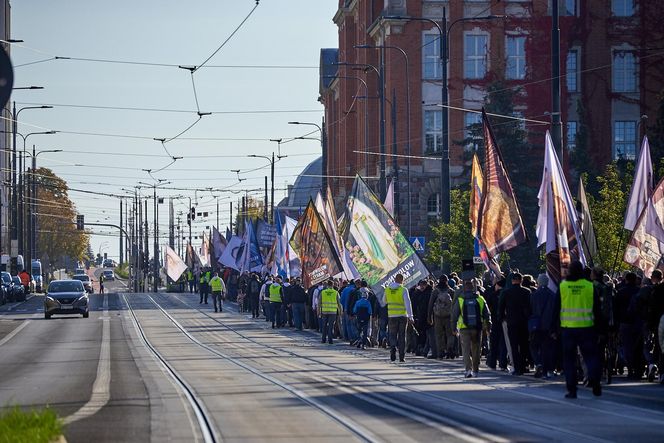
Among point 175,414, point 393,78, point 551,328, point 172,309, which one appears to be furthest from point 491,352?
point 393,78

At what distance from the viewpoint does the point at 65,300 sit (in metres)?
56.8

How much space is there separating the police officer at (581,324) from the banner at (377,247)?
1144 centimetres

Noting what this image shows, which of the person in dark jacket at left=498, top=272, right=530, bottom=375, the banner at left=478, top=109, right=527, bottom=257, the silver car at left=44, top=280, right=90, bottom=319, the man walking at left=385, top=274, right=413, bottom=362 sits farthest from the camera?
the silver car at left=44, top=280, right=90, bottom=319

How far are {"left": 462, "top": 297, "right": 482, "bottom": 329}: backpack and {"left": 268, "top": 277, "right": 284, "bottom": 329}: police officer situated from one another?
73.1ft

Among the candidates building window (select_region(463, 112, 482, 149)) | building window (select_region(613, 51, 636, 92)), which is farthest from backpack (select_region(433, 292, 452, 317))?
building window (select_region(613, 51, 636, 92))

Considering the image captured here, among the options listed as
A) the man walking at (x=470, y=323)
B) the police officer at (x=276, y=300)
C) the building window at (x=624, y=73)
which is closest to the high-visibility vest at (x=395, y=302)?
the man walking at (x=470, y=323)

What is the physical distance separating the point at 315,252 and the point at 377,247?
7859 mm

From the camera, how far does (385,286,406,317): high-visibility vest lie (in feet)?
92.3

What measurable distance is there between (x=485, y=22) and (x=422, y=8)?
3268mm

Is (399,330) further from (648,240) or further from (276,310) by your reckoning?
(276,310)

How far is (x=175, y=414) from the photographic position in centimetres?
1775

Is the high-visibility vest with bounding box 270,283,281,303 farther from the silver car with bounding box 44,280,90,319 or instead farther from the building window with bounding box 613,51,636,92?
the building window with bounding box 613,51,636,92

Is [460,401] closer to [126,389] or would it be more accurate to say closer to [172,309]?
[126,389]

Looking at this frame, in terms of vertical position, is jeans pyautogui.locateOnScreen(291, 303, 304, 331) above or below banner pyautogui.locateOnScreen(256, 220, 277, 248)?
below
